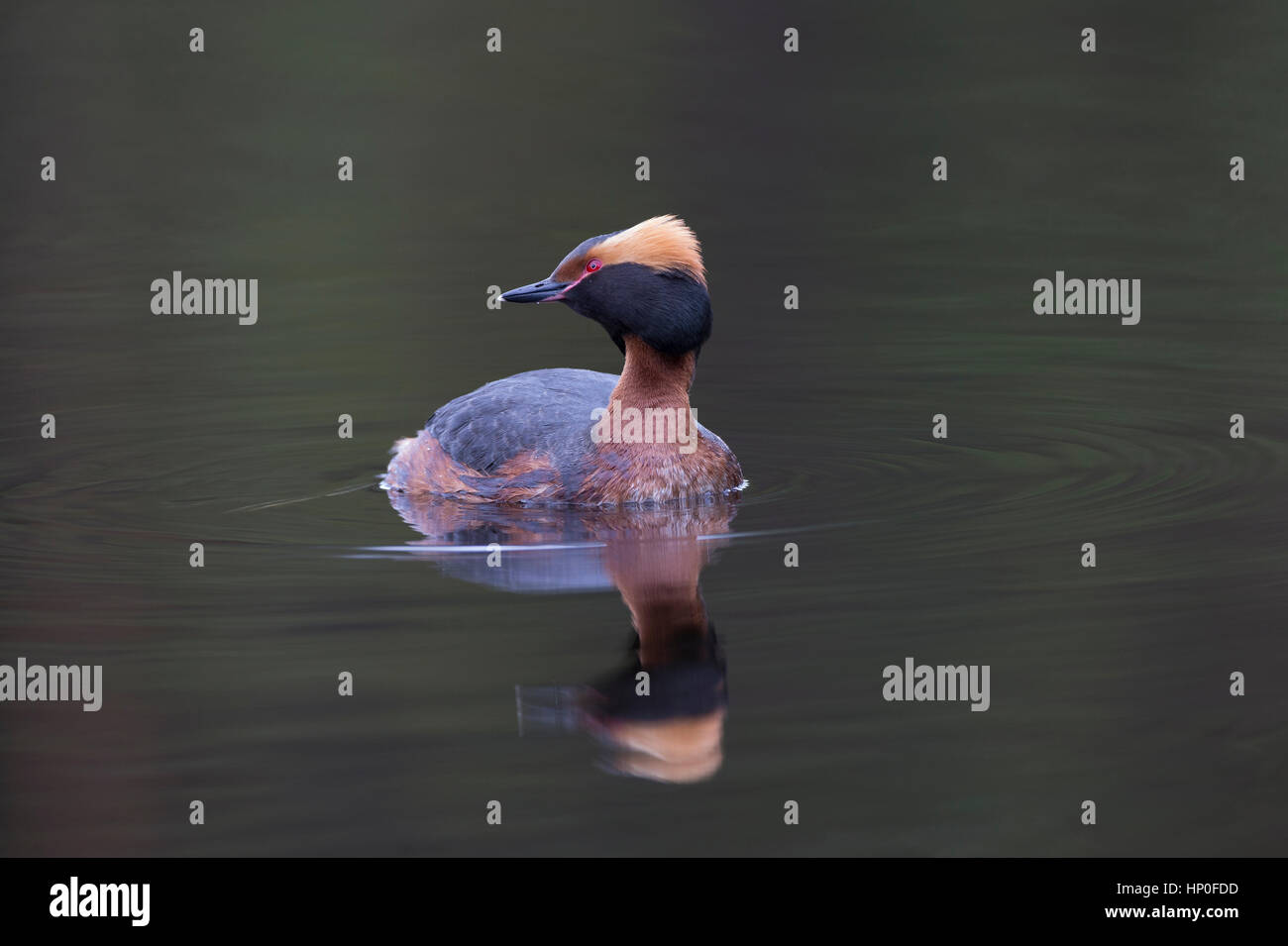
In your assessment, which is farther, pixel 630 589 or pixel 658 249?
pixel 658 249

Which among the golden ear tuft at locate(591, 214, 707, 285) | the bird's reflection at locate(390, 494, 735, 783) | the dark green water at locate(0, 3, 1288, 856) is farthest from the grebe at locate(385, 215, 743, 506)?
the dark green water at locate(0, 3, 1288, 856)

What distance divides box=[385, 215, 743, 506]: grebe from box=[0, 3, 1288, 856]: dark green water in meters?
0.47

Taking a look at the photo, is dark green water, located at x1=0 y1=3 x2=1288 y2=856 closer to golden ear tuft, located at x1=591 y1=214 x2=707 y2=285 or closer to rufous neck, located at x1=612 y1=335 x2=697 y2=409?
rufous neck, located at x1=612 y1=335 x2=697 y2=409

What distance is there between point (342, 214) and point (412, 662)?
40.1ft

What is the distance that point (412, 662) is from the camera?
7.82m

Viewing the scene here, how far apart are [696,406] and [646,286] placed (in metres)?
2.81

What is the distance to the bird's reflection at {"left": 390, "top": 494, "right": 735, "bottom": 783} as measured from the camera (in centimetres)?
714

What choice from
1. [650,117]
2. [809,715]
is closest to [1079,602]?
[809,715]

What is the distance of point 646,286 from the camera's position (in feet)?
33.3

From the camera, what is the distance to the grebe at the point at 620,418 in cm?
1013

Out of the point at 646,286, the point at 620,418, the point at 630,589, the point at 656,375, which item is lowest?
the point at 630,589

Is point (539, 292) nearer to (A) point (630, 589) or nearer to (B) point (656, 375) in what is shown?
(B) point (656, 375)

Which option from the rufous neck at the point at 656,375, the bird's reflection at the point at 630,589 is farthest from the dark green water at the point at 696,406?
the rufous neck at the point at 656,375

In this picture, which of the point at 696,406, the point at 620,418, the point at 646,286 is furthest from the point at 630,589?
the point at 696,406
